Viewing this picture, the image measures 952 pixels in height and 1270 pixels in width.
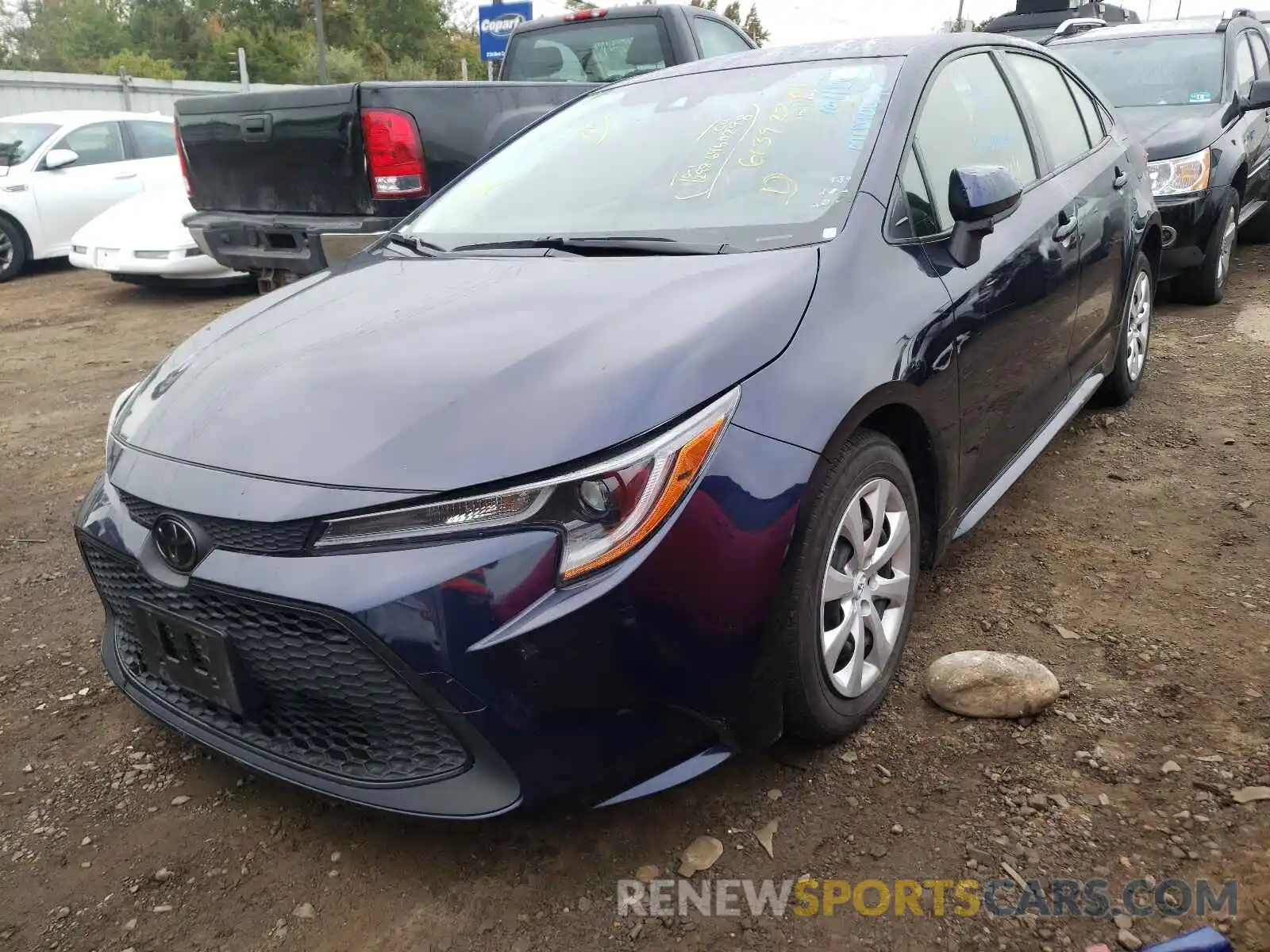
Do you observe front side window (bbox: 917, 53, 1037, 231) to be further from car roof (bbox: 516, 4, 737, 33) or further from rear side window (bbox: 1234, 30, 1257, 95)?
rear side window (bbox: 1234, 30, 1257, 95)

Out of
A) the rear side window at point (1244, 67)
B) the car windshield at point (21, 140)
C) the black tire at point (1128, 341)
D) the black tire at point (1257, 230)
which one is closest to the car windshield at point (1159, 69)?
the rear side window at point (1244, 67)

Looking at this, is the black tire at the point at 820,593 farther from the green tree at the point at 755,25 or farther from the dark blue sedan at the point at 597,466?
the green tree at the point at 755,25

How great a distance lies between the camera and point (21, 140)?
9711 mm

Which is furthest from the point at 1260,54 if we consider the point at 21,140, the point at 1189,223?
the point at 21,140

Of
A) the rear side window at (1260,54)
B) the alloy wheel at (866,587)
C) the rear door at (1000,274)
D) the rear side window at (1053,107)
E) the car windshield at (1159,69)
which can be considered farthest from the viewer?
the rear side window at (1260,54)

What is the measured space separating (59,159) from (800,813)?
33.1 feet

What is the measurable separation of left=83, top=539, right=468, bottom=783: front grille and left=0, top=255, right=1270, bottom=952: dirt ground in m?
0.23

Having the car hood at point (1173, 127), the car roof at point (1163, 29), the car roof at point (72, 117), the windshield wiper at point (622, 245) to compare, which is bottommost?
the windshield wiper at point (622, 245)

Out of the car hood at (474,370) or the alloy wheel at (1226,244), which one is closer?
the car hood at (474,370)

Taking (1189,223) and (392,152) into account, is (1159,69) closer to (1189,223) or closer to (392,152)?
(1189,223)

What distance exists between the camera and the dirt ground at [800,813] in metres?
1.88

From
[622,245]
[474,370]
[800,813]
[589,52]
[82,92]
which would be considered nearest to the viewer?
[474,370]

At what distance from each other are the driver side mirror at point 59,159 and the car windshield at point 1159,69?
Result: 28.4 ft

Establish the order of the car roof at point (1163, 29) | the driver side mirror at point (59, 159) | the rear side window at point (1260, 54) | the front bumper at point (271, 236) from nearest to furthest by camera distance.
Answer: the front bumper at point (271, 236) → the car roof at point (1163, 29) → the rear side window at point (1260, 54) → the driver side mirror at point (59, 159)
